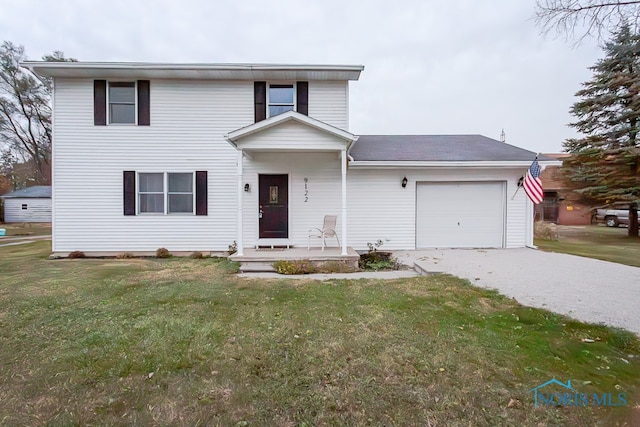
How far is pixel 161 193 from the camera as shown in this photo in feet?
28.6

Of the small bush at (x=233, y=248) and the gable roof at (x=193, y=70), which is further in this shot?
the small bush at (x=233, y=248)

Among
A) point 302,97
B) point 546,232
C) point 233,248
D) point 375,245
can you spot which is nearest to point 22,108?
point 233,248

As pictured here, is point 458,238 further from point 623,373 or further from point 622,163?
point 622,163

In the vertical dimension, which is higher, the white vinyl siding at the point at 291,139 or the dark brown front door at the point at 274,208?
the white vinyl siding at the point at 291,139

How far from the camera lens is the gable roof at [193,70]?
26.4 ft

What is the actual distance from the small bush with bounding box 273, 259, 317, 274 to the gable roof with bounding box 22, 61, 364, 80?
5.40 m

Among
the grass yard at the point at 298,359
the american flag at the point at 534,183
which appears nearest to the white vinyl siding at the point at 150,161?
→ the grass yard at the point at 298,359

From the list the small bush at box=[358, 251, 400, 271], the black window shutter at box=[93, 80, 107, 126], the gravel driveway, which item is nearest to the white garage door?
the gravel driveway

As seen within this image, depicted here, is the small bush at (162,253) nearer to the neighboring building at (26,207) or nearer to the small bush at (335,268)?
the small bush at (335,268)

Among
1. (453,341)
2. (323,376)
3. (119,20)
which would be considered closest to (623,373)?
(453,341)

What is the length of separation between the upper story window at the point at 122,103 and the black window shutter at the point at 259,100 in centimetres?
361

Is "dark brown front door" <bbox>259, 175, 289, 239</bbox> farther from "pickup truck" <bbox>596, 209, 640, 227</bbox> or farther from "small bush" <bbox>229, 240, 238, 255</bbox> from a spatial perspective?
"pickup truck" <bbox>596, 209, 640, 227</bbox>

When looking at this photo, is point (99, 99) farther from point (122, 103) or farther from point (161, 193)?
point (161, 193)

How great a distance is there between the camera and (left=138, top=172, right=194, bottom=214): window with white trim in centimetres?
873
